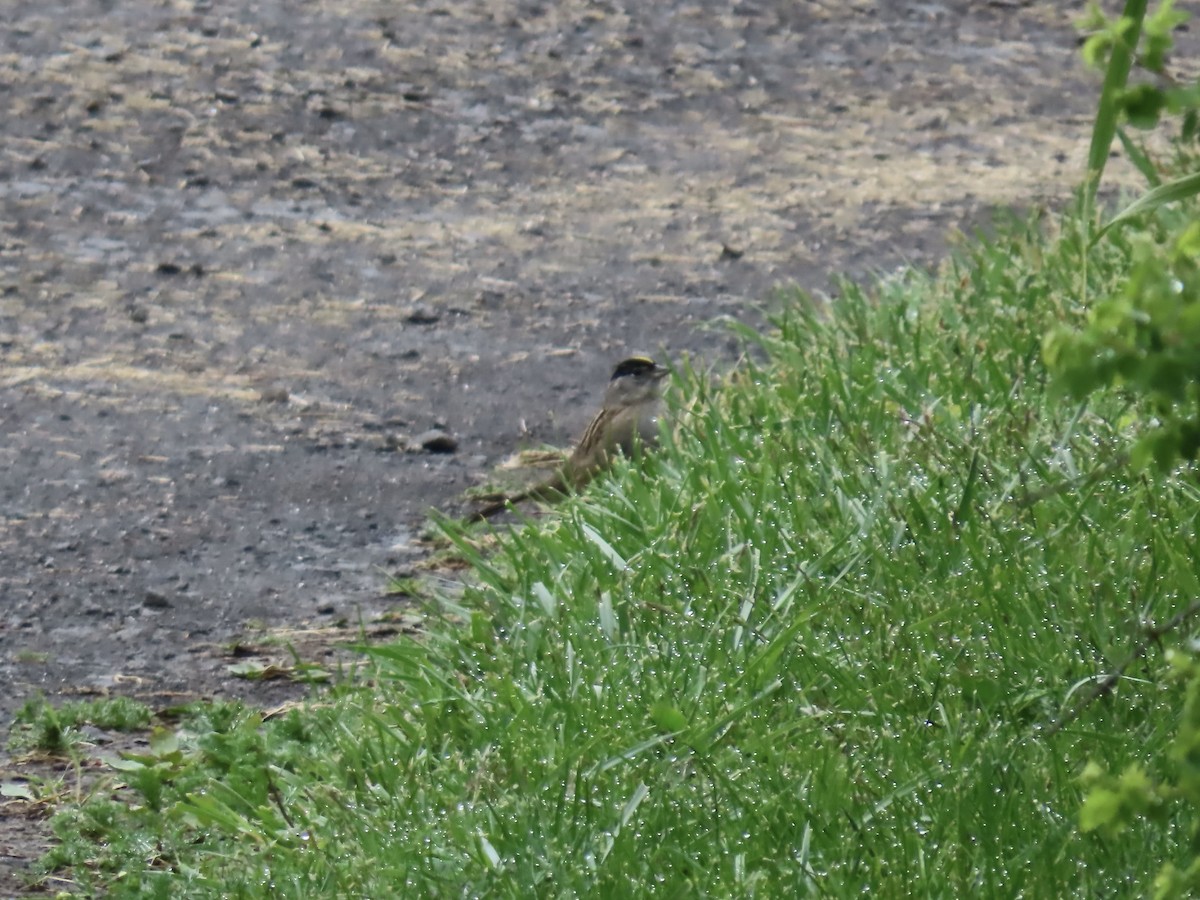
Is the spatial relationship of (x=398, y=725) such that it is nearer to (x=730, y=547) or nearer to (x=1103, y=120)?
(x=730, y=547)

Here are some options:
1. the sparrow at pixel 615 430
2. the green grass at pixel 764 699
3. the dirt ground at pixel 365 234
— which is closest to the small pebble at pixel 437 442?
the dirt ground at pixel 365 234

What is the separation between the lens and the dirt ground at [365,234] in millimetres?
5086

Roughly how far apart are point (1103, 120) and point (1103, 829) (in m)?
1.17

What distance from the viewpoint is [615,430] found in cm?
511

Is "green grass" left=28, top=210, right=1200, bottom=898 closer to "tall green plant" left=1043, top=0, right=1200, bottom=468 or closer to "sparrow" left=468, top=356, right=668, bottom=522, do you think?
"sparrow" left=468, top=356, right=668, bottom=522

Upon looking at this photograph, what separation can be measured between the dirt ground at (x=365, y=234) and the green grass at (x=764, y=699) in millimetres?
559

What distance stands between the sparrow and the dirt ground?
1.35ft

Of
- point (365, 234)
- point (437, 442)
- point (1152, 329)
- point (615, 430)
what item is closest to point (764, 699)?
point (1152, 329)

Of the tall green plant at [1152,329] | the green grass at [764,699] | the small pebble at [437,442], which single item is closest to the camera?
the tall green plant at [1152,329]

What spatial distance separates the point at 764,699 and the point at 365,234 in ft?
16.3

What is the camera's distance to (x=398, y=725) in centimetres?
348

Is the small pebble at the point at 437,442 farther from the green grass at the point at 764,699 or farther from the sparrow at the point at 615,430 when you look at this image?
the green grass at the point at 764,699

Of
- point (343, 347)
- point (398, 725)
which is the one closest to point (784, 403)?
point (398, 725)

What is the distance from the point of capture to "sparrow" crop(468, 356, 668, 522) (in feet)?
16.5
